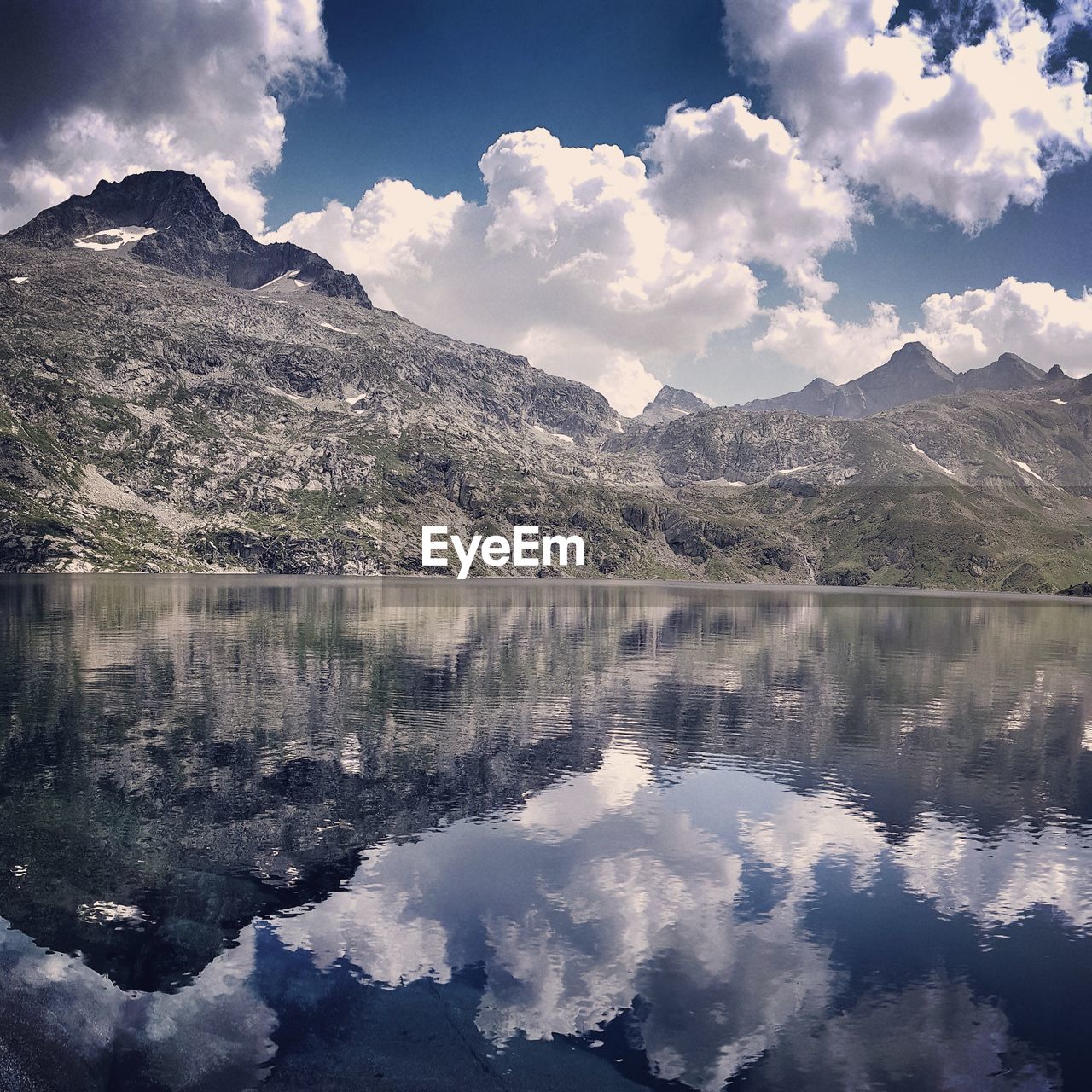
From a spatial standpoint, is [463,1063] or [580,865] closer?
[463,1063]

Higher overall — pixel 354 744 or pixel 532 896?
pixel 354 744

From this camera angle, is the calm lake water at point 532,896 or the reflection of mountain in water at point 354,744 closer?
the calm lake water at point 532,896

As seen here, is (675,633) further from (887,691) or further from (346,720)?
(346,720)

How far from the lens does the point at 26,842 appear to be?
47.6 m

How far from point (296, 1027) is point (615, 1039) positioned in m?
11.7

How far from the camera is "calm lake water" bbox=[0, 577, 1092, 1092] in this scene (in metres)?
29.4

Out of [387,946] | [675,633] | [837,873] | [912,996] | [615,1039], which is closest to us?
[615,1039]

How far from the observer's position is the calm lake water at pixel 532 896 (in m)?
29.4

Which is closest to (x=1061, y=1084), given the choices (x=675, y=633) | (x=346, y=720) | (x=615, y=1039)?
(x=615, y=1039)

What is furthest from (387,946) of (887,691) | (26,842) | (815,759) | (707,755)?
(887,691)

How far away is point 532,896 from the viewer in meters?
42.7

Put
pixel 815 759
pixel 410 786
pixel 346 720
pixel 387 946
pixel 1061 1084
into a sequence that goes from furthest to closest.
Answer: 1. pixel 346 720
2. pixel 815 759
3. pixel 410 786
4. pixel 387 946
5. pixel 1061 1084

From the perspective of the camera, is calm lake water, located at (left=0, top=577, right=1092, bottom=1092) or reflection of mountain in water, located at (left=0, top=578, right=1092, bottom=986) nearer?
calm lake water, located at (left=0, top=577, right=1092, bottom=1092)

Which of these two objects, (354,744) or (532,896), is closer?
(532,896)
